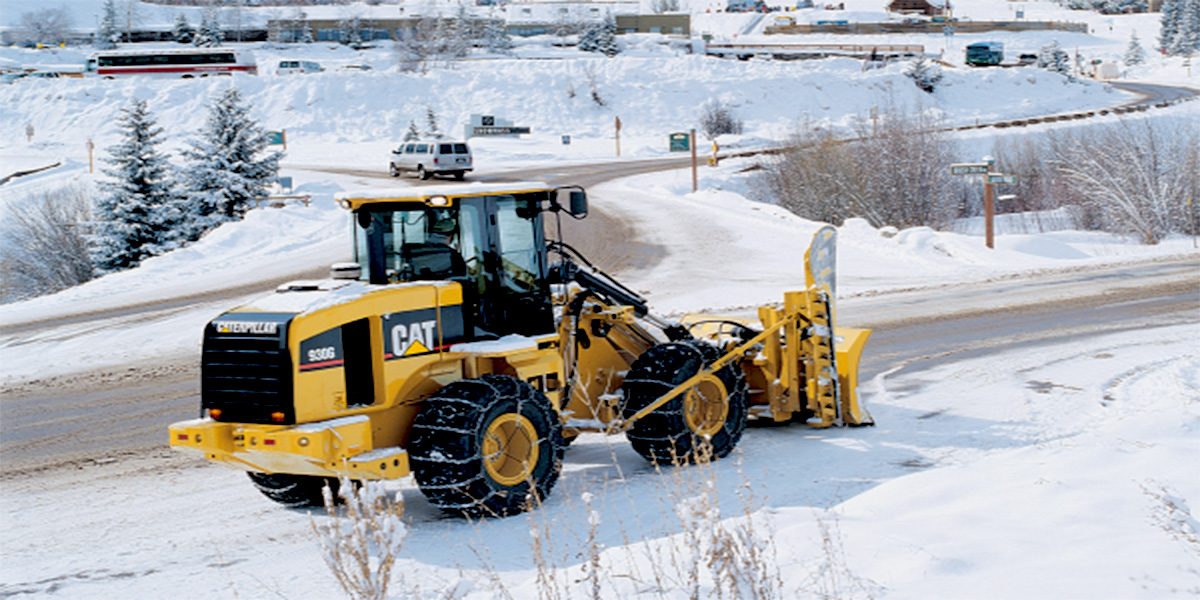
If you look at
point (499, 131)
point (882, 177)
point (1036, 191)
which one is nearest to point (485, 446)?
point (882, 177)

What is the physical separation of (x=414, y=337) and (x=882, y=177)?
28.6 m

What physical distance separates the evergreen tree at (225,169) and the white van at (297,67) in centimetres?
4038

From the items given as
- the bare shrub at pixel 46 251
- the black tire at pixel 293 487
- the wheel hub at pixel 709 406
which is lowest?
the bare shrub at pixel 46 251

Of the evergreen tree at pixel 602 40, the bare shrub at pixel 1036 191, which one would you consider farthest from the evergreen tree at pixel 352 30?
the bare shrub at pixel 1036 191

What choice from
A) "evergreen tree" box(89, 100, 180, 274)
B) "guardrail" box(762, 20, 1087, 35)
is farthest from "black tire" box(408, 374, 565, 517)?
"guardrail" box(762, 20, 1087, 35)

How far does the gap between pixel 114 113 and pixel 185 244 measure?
36.2 metres

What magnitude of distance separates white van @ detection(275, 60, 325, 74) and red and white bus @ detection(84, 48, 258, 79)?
193 centimetres

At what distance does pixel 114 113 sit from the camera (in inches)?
2361

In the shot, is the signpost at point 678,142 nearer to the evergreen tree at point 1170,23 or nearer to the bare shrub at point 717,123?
the bare shrub at point 717,123

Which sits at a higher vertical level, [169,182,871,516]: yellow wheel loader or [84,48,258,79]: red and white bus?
[84,48,258,79]: red and white bus

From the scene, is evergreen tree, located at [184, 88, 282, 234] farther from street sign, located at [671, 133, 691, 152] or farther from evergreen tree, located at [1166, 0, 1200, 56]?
evergreen tree, located at [1166, 0, 1200, 56]

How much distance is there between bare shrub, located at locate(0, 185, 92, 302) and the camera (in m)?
31.0

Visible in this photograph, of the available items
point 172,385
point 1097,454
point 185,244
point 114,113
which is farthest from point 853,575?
point 114,113

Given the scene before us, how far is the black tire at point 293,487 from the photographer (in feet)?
26.1
